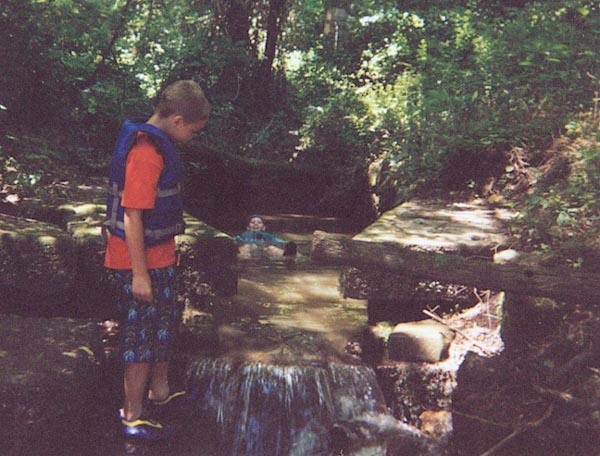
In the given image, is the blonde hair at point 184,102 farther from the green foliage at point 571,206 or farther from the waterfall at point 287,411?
the green foliage at point 571,206

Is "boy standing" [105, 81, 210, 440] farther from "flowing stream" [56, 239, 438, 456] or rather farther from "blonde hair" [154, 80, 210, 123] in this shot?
"flowing stream" [56, 239, 438, 456]

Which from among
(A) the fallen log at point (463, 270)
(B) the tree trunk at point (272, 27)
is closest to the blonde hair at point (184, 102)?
(A) the fallen log at point (463, 270)

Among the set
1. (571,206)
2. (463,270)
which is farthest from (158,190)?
(571,206)

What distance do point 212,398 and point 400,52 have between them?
11352mm

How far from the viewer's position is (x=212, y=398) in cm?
429

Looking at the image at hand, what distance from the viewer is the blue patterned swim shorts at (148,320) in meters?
3.44

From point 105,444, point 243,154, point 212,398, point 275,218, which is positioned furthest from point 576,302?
point 243,154

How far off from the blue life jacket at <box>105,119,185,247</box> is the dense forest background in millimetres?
2661

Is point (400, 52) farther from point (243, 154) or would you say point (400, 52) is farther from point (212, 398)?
point (212, 398)

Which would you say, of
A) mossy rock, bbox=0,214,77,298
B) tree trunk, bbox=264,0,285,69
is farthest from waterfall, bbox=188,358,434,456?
tree trunk, bbox=264,0,285,69

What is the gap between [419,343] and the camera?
464cm

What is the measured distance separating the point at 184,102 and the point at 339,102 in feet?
28.6

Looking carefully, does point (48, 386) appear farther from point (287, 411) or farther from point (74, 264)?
point (287, 411)

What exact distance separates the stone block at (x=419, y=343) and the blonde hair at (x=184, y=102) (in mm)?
2247
